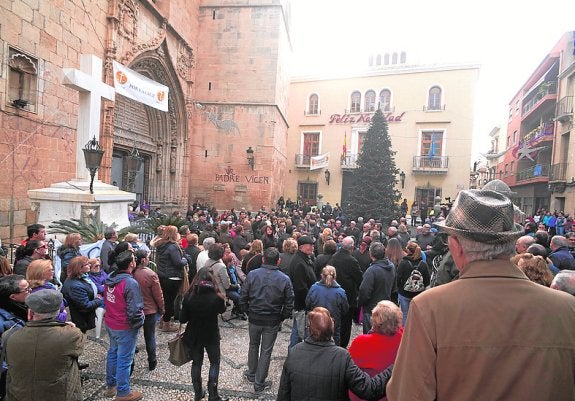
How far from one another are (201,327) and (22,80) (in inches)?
360

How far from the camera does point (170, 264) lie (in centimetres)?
507

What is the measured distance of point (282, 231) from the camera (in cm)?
931

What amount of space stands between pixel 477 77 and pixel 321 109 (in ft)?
38.7

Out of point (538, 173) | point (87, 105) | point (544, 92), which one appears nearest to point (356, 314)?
point (87, 105)

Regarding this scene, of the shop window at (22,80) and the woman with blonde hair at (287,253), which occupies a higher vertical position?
the shop window at (22,80)

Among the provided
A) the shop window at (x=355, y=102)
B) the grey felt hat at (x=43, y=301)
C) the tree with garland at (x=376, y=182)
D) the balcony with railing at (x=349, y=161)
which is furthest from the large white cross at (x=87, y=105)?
the shop window at (x=355, y=102)

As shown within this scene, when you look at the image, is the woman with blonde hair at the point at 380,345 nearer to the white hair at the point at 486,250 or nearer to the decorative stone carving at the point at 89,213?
the white hair at the point at 486,250

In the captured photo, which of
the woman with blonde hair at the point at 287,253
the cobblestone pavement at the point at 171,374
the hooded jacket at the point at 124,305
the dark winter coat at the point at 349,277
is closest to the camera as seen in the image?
the hooded jacket at the point at 124,305

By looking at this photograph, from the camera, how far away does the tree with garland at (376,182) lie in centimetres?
1934

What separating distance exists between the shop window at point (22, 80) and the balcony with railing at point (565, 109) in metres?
24.9

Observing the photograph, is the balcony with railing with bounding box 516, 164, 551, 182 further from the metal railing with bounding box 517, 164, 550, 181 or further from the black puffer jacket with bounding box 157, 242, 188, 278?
the black puffer jacket with bounding box 157, 242, 188, 278

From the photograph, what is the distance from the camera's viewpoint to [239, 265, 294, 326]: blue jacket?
391 cm

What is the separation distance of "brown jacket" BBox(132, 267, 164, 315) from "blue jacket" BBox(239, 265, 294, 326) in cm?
100

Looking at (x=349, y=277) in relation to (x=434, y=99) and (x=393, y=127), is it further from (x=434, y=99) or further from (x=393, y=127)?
(x=434, y=99)
